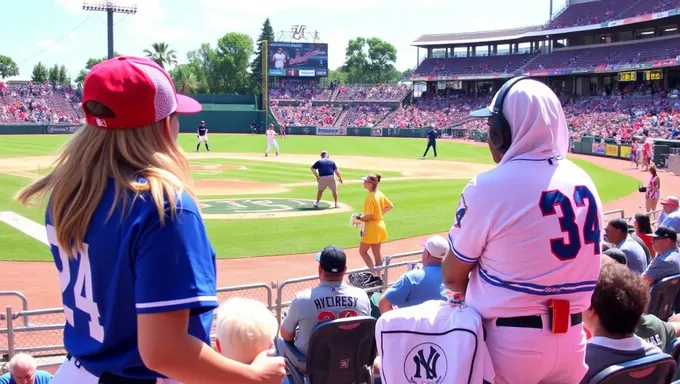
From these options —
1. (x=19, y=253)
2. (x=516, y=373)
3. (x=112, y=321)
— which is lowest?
(x=19, y=253)

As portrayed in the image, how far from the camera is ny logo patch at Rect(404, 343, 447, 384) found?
2605 mm

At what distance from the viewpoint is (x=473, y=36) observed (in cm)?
7769

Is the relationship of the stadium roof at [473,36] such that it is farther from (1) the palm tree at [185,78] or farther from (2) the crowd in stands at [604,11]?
(1) the palm tree at [185,78]

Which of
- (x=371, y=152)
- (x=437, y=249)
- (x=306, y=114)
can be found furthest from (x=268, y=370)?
(x=306, y=114)

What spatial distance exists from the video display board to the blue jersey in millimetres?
84757

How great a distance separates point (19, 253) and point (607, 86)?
59.7 metres

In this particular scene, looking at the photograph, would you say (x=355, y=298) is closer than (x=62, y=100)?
Yes

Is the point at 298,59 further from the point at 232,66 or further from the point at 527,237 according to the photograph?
the point at 527,237

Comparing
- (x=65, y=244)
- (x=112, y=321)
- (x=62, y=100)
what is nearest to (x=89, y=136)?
(x=65, y=244)

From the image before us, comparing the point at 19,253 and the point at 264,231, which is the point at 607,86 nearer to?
the point at 264,231

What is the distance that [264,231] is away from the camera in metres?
15.8

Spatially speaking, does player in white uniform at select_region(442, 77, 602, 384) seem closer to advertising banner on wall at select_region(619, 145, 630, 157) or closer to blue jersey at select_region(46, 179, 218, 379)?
blue jersey at select_region(46, 179, 218, 379)

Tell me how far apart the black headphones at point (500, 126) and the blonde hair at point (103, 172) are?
152 cm

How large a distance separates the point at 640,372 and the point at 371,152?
3855cm
